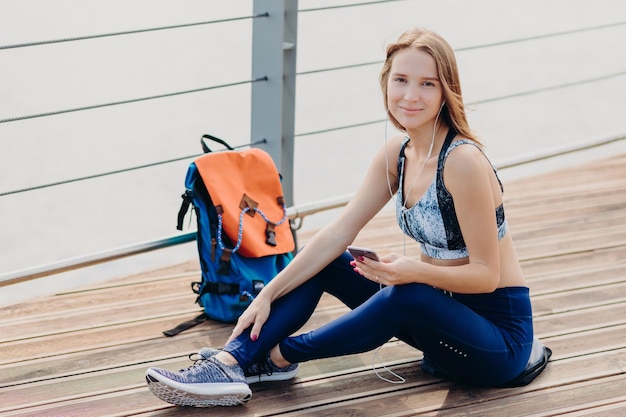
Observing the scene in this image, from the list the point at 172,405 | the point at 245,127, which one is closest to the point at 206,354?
the point at 172,405

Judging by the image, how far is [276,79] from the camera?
2984mm

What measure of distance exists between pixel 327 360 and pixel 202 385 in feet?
Answer: 1.34

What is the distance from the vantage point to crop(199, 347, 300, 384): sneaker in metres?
2.32

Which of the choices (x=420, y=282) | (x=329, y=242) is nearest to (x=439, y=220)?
(x=420, y=282)

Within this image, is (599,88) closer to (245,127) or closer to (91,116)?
(245,127)

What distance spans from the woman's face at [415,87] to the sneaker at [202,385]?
702 mm

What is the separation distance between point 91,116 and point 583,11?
6.32 meters

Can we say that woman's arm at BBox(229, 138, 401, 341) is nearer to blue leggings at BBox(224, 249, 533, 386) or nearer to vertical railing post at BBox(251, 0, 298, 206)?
blue leggings at BBox(224, 249, 533, 386)

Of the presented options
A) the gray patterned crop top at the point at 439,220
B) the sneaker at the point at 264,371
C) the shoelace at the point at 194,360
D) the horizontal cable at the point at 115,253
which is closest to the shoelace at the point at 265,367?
the sneaker at the point at 264,371

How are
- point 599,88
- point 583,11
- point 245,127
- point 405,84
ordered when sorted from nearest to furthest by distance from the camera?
1. point 405,84
2. point 245,127
3. point 599,88
4. point 583,11

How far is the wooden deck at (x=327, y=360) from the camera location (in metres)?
2.24

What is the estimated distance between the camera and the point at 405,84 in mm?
2191

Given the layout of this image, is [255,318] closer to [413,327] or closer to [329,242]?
[329,242]

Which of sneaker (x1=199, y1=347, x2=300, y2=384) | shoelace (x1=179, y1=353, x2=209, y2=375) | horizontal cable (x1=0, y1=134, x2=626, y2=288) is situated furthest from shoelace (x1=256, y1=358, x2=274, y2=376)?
horizontal cable (x1=0, y1=134, x2=626, y2=288)
